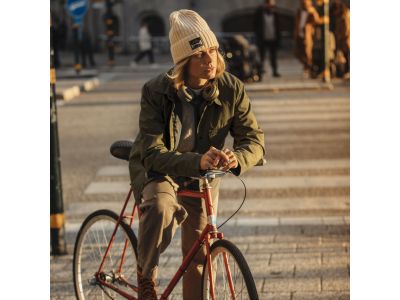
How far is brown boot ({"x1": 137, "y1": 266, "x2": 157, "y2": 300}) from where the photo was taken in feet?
16.7

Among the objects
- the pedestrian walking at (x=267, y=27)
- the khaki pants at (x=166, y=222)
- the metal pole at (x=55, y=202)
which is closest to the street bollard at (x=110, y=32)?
the pedestrian walking at (x=267, y=27)

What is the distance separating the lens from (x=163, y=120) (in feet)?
15.9

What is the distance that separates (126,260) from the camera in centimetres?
558

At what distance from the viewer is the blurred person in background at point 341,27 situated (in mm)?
21562

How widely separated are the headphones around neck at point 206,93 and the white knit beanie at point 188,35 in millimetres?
134

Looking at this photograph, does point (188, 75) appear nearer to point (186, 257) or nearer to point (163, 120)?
point (163, 120)

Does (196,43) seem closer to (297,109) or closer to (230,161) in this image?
(230,161)

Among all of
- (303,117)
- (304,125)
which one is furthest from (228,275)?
(303,117)

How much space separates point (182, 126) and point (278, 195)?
16.3 ft

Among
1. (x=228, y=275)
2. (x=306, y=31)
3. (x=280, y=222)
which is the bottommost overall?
(x=306, y=31)

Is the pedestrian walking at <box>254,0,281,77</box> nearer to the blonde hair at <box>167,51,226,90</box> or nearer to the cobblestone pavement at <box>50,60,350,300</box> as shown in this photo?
the cobblestone pavement at <box>50,60,350,300</box>

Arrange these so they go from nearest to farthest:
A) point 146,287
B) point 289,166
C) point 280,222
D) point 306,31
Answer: point 146,287 < point 280,222 < point 289,166 < point 306,31

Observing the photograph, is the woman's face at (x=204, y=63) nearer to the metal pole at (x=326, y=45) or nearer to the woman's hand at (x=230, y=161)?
the woman's hand at (x=230, y=161)
